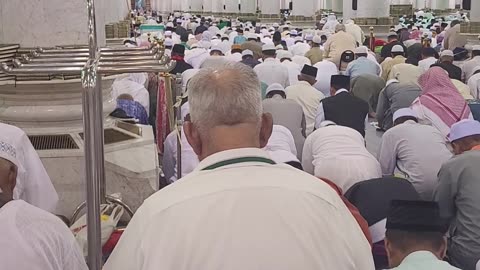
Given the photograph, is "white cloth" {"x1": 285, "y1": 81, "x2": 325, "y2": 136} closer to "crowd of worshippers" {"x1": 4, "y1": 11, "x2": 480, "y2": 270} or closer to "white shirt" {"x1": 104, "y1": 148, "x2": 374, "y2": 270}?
"crowd of worshippers" {"x1": 4, "y1": 11, "x2": 480, "y2": 270}

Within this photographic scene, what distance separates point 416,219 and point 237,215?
5.64 feet

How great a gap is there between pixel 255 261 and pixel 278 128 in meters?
4.10

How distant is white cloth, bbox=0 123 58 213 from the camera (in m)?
2.70

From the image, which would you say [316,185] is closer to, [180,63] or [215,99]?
[215,99]

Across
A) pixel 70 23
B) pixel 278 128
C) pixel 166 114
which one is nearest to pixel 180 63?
pixel 166 114

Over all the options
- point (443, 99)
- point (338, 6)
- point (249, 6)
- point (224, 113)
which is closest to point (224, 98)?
point (224, 113)

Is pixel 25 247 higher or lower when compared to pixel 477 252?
higher

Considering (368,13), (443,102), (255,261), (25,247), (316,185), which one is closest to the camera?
(255,261)

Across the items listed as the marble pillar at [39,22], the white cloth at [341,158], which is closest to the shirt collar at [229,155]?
the marble pillar at [39,22]

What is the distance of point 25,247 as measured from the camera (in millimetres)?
2000

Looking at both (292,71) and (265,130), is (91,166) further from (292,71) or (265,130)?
(292,71)

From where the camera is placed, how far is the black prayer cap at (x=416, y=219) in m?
3.11

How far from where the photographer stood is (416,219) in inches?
123

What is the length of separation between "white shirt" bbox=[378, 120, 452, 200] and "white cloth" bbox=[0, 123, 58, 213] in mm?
3059
